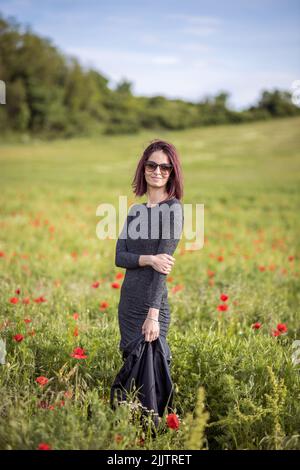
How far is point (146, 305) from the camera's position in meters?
2.98

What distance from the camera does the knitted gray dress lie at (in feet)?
9.64

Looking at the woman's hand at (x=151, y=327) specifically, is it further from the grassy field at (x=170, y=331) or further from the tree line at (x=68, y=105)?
the tree line at (x=68, y=105)

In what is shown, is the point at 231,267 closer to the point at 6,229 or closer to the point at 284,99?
the point at 6,229

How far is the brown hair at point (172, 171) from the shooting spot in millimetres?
3029

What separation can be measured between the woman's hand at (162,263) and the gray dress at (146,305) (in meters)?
0.05

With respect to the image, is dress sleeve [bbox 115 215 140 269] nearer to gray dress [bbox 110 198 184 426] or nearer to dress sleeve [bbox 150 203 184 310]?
gray dress [bbox 110 198 184 426]

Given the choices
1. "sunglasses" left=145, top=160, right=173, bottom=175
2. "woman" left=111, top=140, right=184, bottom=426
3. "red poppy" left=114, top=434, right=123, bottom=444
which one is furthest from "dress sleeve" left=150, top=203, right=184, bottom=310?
"red poppy" left=114, top=434, right=123, bottom=444

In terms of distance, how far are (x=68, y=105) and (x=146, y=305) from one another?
5954 centimetres

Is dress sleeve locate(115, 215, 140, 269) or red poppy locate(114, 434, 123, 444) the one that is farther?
dress sleeve locate(115, 215, 140, 269)

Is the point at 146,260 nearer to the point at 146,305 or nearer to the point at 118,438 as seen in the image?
the point at 146,305

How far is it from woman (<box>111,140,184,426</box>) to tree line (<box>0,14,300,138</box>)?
48812mm

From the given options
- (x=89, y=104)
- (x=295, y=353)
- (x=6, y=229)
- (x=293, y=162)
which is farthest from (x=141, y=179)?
(x=89, y=104)
